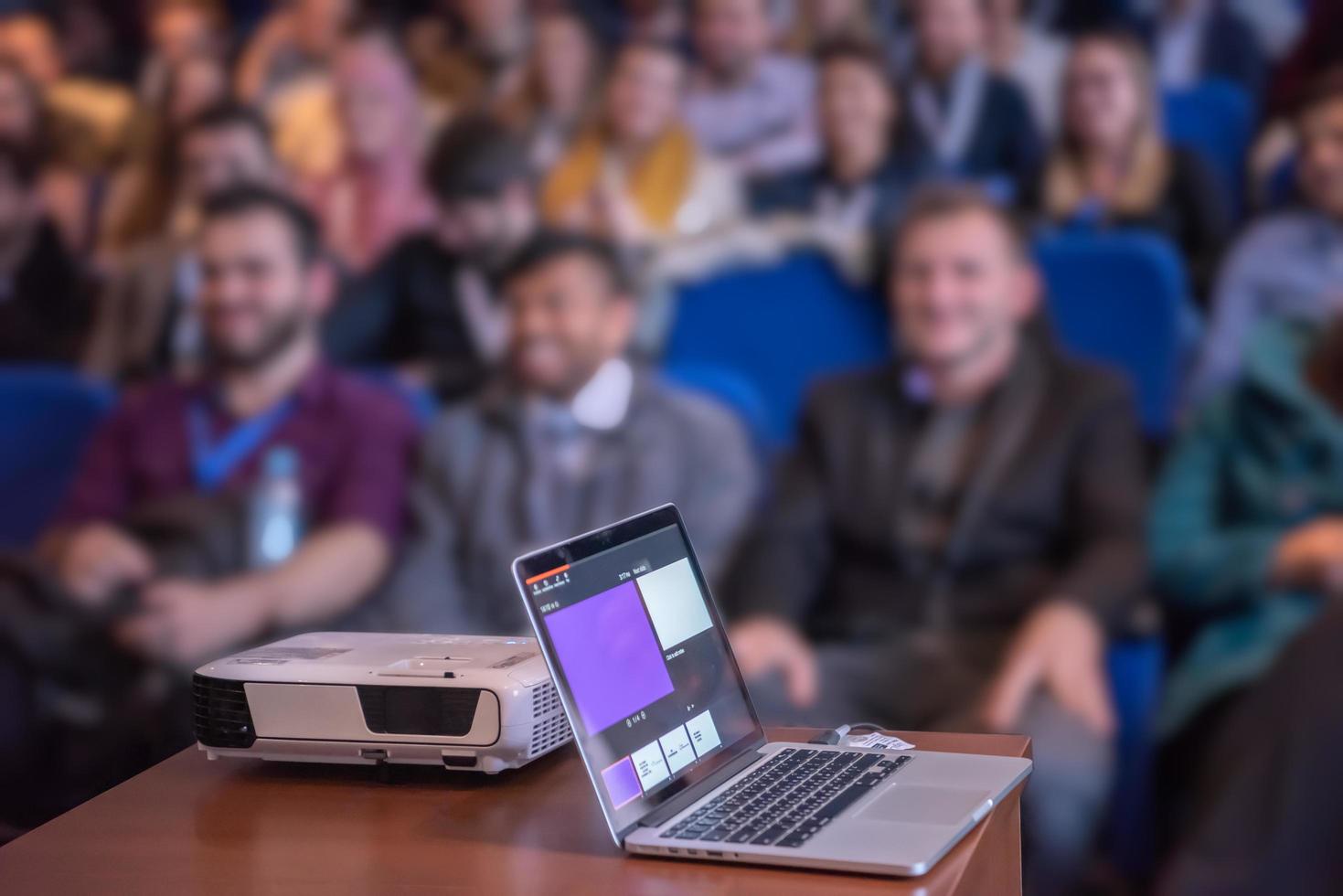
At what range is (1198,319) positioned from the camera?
2.84 m

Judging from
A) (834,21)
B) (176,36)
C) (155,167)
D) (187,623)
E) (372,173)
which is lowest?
(187,623)

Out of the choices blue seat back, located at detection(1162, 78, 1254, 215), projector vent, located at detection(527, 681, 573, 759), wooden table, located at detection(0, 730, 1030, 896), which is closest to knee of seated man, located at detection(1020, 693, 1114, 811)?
wooden table, located at detection(0, 730, 1030, 896)

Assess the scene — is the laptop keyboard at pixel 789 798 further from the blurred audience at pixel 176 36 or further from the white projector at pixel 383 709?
the blurred audience at pixel 176 36

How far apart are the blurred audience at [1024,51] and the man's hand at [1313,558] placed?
180 cm

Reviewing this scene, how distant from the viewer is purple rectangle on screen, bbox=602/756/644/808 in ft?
2.64

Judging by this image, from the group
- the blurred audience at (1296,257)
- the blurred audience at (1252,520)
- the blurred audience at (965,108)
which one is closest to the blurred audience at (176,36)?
the blurred audience at (965,108)

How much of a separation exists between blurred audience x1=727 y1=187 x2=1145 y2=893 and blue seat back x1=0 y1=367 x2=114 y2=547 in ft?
4.19

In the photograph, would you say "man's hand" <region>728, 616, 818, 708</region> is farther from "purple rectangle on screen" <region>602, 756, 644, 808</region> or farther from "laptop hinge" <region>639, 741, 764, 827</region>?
"purple rectangle on screen" <region>602, 756, 644, 808</region>

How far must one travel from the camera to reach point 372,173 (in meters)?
3.80

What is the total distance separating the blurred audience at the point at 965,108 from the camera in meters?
3.43

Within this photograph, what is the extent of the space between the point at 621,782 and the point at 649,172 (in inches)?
116

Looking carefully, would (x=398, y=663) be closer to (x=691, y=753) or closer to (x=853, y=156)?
(x=691, y=753)

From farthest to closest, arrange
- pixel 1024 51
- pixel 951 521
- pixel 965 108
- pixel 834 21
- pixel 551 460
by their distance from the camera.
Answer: pixel 834 21 < pixel 1024 51 < pixel 965 108 < pixel 551 460 < pixel 951 521

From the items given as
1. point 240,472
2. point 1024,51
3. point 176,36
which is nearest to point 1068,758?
point 240,472
